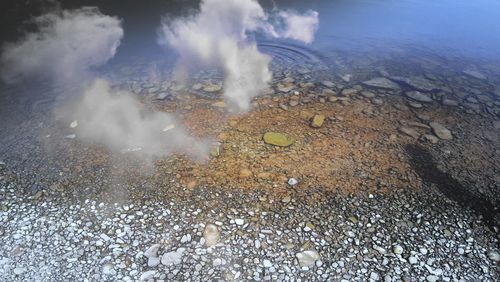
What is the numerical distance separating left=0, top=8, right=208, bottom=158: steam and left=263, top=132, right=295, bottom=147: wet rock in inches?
27.3

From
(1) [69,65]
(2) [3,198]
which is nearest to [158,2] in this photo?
(1) [69,65]

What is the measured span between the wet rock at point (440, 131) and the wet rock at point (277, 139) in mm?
1701

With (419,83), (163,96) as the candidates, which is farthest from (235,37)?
(419,83)

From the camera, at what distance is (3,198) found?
116 inches

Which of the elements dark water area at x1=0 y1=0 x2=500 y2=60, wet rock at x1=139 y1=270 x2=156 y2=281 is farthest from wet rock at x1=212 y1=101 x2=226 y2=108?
wet rock at x1=139 y1=270 x2=156 y2=281

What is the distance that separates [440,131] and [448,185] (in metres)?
0.99

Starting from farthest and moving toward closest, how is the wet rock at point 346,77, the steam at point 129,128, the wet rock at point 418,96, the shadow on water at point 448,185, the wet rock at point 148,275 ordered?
1. the wet rock at point 346,77
2. the wet rock at point 418,96
3. the steam at point 129,128
4. the shadow on water at point 448,185
5. the wet rock at point 148,275

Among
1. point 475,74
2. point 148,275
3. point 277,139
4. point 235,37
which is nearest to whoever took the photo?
point 148,275

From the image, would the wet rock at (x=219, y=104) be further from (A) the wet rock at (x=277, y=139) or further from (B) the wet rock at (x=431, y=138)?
(B) the wet rock at (x=431, y=138)

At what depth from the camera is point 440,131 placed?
3865 millimetres

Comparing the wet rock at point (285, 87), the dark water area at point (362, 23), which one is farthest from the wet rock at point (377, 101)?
the dark water area at point (362, 23)

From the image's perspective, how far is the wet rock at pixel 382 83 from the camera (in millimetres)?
4863

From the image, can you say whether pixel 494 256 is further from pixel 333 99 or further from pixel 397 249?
pixel 333 99

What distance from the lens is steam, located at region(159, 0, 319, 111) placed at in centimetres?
494
